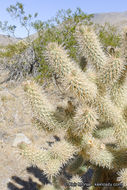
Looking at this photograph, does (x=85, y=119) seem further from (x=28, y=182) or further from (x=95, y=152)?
(x=28, y=182)

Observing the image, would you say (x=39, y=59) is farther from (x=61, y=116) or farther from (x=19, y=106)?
(x=61, y=116)

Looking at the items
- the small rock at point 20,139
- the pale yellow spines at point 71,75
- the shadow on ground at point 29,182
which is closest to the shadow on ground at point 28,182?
the shadow on ground at point 29,182

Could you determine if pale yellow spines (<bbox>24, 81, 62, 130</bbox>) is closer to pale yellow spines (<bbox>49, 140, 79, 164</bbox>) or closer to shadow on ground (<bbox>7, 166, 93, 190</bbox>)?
pale yellow spines (<bbox>49, 140, 79, 164</bbox>)

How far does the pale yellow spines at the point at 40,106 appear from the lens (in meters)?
1.55

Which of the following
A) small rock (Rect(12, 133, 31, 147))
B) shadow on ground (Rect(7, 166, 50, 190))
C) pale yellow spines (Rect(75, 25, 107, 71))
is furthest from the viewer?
small rock (Rect(12, 133, 31, 147))

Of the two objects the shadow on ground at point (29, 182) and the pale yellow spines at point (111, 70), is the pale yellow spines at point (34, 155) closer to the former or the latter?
the pale yellow spines at point (111, 70)

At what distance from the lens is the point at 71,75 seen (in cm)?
141

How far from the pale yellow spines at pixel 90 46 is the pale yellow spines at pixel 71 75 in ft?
0.91

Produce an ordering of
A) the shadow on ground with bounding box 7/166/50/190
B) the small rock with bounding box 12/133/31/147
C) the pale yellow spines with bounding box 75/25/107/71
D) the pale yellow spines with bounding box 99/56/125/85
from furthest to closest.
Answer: the small rock with bounding box 12/133/31/147 < the shadow on ground with bounding box 7/166/50/190 < the pale yellow spines with bounding box 75/25/107/71 < the pale yellow spines with bounding box 99/56/125/85

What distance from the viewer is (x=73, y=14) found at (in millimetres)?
7711

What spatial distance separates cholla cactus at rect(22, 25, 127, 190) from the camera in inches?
56.4

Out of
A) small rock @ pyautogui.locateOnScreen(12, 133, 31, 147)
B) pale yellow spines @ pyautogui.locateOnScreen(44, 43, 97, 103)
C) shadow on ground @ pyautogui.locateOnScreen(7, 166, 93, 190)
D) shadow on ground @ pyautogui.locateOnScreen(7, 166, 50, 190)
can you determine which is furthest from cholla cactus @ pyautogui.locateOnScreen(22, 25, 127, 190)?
small rock @ pyautogui.locateOnScreen(12, 133, 31, 147)

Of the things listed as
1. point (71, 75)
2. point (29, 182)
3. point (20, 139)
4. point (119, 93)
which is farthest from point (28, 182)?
point (71, 75)

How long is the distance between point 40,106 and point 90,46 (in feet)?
2.22
